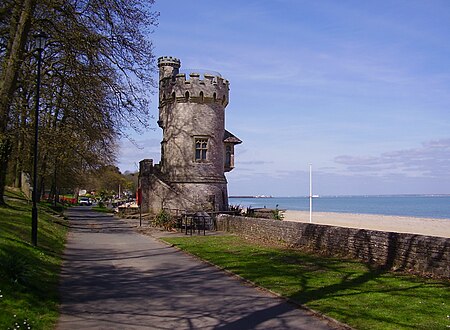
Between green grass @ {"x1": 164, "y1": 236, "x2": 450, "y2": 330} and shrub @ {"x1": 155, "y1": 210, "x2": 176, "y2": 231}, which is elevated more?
shrub @ {"x1": 155, "y1": 210, "x2": 176, "y2": 231}

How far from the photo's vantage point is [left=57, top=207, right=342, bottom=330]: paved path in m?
7.59

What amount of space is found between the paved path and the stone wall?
13.5 ft

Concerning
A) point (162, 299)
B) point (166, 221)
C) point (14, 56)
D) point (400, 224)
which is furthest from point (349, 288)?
point (400, 224)

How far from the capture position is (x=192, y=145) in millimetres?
35031

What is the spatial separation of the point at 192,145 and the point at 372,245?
22581mm

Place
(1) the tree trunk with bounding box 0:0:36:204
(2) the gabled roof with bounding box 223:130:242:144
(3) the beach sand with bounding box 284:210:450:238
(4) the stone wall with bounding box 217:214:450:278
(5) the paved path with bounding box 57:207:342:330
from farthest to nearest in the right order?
(3) the beach sand with bounding box 284:210:450:238
(2) the gabled roof with bounding box 223:130:242:144
(1) the tree trunk with bounding box 0:0:36:204
(4) the stone wall with bounding box 217:214:450:278
(5) the paved path with bounding box 57:207:342:330

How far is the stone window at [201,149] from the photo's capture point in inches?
1385

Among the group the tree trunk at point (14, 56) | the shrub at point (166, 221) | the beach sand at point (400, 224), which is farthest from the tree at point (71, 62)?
the beach sand at point (400, 224)

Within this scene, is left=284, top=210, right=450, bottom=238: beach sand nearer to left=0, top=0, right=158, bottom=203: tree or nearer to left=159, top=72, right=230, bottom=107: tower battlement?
left=159, top=72, right=230, bottom=107: tower battlement

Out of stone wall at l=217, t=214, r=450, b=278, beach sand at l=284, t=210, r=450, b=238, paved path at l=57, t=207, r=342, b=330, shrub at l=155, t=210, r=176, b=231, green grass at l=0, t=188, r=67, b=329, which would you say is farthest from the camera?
beach sand at l=284, t=210, r=450, b=238

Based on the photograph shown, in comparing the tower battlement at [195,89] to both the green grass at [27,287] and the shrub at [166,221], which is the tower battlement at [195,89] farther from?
the green grass at [27,287]

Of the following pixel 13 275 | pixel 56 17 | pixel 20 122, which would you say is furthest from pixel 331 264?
pixel 20 122

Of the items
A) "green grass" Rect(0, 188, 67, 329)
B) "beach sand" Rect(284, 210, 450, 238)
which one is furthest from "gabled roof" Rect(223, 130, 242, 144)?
"green grass" Rect(0, 188, 67, 329)

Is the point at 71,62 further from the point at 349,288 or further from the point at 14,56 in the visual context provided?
the point at 349,288
